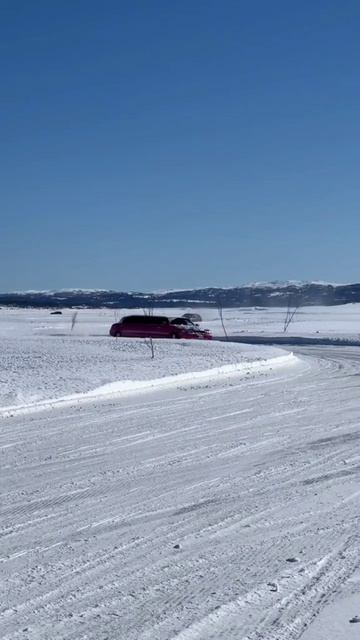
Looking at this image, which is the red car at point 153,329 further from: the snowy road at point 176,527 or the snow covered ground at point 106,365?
the snowy road at point 176,527

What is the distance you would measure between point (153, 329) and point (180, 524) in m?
41.6

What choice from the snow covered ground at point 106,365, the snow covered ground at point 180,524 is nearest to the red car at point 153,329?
the snow covered ground at point 106,365

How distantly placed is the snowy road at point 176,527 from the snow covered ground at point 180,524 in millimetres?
17

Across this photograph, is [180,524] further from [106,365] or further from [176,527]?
[106,365]

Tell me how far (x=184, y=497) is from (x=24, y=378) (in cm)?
1347

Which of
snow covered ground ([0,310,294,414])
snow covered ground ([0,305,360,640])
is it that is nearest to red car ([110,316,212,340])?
snow covered ground ([0,310,294,414])

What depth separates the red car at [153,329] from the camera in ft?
160

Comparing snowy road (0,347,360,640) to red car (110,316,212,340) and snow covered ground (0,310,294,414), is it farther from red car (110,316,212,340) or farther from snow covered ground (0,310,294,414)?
red car (110,316,212,340)

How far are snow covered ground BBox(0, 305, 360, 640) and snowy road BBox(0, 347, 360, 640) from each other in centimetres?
2

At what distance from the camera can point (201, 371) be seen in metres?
25.4

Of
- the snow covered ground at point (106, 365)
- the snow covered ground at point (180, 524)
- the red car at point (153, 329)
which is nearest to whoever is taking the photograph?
the snow covered ground at point (180, 524)

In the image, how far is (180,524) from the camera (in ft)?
26.0

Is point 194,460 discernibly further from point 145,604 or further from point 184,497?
point 145,604

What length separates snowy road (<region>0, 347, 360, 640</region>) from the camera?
5.63 m
